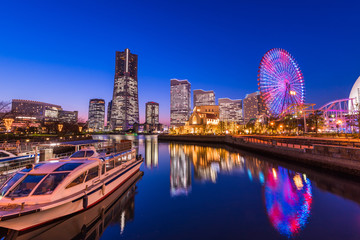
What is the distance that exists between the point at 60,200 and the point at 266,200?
1625 centimetres

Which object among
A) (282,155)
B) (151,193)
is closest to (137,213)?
(151,193)

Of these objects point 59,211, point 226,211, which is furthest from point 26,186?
point 226,211

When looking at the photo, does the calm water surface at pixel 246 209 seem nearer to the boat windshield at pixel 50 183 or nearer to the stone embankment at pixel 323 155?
the stone embankment at pixel 323 155

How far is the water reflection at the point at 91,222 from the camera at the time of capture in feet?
33.1

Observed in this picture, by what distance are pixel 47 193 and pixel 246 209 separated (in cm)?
1404

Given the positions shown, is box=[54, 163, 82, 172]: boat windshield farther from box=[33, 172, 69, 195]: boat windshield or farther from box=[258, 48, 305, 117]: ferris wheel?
box=[258, 48, 305, 117]: ferris wheel

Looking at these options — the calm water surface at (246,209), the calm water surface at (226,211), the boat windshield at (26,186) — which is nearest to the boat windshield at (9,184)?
the boat windshield at (26,186)

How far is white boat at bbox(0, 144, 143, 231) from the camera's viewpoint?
30.2 feet

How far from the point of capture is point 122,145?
24.1 meters

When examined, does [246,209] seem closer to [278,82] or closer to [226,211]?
[226,211]

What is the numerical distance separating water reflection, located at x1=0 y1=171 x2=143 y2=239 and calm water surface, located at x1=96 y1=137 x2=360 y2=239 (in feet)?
1.57

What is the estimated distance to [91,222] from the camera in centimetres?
1214

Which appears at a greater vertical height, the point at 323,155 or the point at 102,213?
the point at 323,155

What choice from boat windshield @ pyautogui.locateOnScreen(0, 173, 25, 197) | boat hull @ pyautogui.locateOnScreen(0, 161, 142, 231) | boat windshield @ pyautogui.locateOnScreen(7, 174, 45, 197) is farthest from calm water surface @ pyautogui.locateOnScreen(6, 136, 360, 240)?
boat windshield @ pyautogui.locateOnScreen(0, 173, 25, 197)
